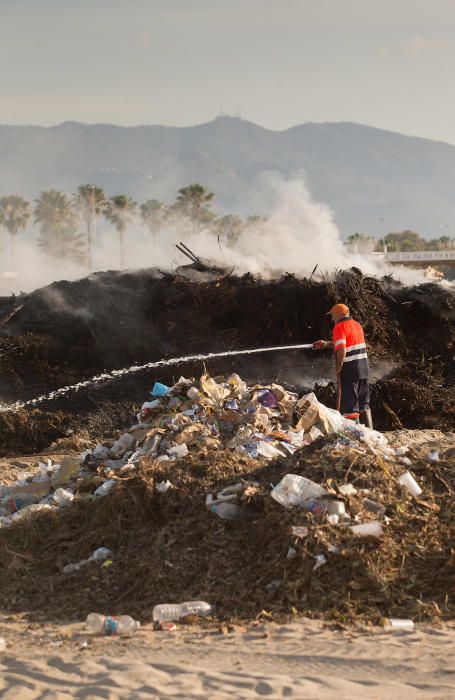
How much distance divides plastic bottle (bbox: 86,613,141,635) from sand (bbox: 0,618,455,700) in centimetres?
6

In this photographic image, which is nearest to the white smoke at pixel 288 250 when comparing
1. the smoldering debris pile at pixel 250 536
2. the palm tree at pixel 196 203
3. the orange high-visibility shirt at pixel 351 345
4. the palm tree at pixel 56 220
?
the orange high-visibility shirt at pixel 351 345

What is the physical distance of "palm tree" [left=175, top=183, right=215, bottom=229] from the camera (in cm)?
7462

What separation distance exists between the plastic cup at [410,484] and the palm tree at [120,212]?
2989 inches

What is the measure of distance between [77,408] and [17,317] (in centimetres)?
232

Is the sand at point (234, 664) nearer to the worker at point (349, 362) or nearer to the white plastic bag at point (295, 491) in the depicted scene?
the white plastic bag at point (295, 491)

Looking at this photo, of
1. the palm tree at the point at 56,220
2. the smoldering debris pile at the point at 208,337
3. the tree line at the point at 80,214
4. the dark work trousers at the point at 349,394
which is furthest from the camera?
the palm tree at the point at 56,220

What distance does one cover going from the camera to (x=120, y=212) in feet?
274

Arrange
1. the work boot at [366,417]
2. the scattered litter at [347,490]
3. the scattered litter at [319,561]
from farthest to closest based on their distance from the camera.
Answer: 1. the work boot at [366,417]
2. the scattered litter at [347,490]
3. the scattered litter at [319,561]

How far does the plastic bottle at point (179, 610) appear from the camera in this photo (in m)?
4.95

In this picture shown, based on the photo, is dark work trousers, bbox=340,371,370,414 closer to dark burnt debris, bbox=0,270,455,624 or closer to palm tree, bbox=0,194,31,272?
dark burnt debris, bbox=0,270,455,624

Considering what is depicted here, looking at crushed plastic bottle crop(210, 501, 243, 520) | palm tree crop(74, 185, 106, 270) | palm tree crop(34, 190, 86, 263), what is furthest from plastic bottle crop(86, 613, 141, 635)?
palm tree crop(34, 190, 86, 263)

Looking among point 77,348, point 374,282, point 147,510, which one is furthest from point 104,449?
point 374,282

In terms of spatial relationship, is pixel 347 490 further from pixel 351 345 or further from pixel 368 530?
pixel 351 345

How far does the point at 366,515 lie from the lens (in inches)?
213
